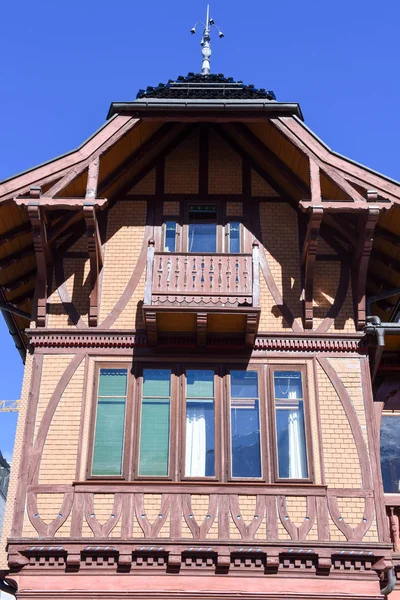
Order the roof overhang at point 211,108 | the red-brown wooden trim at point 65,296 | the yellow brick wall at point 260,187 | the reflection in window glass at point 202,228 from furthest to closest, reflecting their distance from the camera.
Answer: the yellow brick wall at point 260,187, the reflection in window glass at point 202,228, the roof overhang at point 211,108, the red-brown wooden trim at point 65,296

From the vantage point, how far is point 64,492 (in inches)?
529

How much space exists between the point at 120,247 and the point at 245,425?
413 centimetres

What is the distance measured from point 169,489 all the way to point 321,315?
416 centimetres

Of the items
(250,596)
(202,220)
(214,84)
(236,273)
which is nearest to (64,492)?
(250,596)

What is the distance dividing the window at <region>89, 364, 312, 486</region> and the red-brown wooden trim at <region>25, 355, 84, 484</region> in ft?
1.61

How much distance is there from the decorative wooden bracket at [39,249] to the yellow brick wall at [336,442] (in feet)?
16.2

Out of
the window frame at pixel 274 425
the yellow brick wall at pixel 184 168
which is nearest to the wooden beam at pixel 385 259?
the window frame at pixel 274 425

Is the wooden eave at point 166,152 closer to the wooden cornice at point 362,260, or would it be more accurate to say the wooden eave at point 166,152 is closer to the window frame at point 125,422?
the wooden cornice at point 362,260

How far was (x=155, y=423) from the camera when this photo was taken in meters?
14.2

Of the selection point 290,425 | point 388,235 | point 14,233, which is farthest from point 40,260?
point 388,235

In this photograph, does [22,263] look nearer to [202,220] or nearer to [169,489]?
[202,220]

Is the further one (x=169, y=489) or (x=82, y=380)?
(x=82, y=380)

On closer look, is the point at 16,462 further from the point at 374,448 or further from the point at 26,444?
the point at 374,448

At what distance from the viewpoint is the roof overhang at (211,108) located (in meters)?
15.1
